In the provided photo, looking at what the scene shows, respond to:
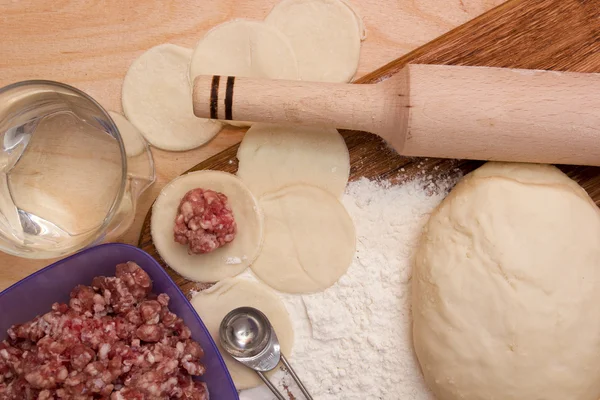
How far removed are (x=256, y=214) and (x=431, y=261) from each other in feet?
1.63

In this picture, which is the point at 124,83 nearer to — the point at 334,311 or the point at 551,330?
the point at 334,311

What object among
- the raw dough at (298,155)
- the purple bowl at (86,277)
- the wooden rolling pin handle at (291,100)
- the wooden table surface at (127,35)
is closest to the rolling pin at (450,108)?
the wooden rolling pin handle at (291,100)

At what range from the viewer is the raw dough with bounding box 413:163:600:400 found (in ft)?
4.30

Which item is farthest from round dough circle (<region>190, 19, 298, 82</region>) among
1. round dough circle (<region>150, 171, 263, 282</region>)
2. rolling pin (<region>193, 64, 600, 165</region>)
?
round dough circle (<region>150, 171, 263, 282</region>)

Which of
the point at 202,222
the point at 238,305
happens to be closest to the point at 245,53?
the point at 202,222

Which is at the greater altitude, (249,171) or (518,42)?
(518,42)

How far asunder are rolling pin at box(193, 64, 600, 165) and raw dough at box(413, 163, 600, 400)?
0.12 m

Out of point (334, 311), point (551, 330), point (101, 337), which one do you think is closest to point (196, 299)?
point (101, 337)

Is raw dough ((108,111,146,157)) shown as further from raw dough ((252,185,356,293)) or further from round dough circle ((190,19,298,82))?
raw dough ((252,185,356,293))

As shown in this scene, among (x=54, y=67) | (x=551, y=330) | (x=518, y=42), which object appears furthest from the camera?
(x=54, y=67)

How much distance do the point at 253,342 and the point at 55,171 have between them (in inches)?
28.3

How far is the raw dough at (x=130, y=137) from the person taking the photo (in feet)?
4.94

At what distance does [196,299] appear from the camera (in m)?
1.54

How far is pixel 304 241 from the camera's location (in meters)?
1.53
